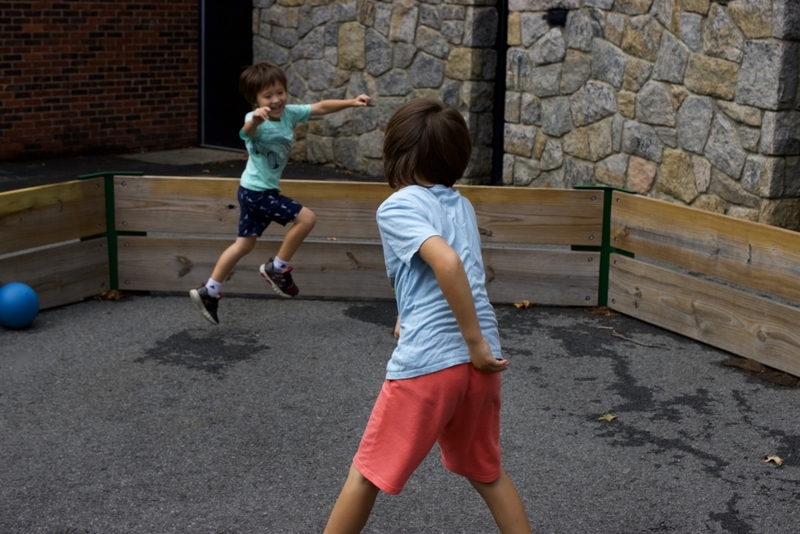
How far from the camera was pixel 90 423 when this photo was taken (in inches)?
194

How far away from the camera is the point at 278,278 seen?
6602mm

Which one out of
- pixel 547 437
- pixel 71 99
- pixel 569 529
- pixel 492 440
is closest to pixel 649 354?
pixel 547 437

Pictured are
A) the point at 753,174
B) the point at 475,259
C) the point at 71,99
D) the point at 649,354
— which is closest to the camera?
the point at 475,259

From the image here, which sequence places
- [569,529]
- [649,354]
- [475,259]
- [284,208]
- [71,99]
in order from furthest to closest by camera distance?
[71,99]
[284,208]
[649,354]
[569,529]
[475,259]

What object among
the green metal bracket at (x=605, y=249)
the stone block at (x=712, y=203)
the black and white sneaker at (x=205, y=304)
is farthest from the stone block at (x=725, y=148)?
the black and white sneaker at (x=205, y=304)

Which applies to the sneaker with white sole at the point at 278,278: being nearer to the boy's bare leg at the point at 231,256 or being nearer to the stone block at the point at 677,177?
the boy's bare leg at the point at 231,256

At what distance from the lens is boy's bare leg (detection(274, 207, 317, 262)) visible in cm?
648

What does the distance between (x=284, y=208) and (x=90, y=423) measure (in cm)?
204

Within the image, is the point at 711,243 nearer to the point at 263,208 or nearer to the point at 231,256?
the point at 263,208

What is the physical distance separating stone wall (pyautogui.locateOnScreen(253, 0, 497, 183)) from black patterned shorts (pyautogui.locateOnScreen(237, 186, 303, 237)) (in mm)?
4489

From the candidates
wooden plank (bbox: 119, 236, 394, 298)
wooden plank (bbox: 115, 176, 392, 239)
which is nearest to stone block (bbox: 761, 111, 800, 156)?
wooden plank (bbox: 115, 176, 392, 239)

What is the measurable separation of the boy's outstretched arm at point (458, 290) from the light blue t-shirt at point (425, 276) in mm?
46

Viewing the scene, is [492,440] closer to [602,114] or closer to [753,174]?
[753,174]

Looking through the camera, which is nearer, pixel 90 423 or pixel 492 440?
pixel 492 440
